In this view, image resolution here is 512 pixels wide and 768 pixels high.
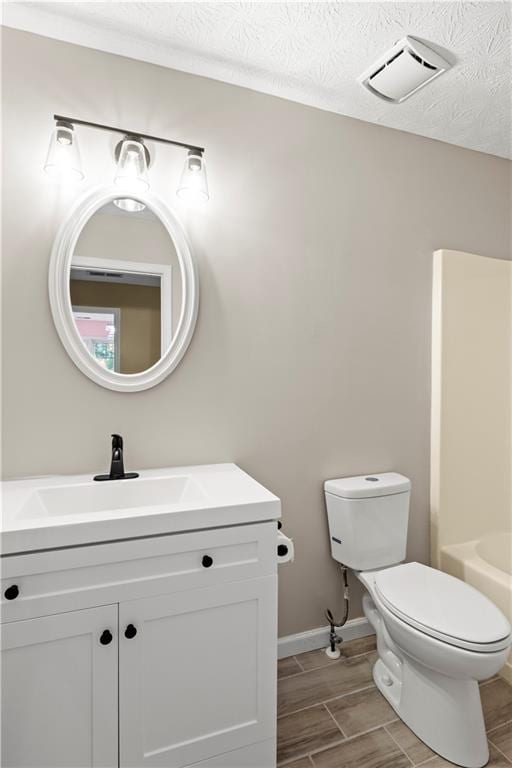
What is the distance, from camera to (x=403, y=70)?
67.4 inches

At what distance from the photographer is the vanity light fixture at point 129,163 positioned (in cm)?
147

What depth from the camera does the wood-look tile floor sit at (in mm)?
1459

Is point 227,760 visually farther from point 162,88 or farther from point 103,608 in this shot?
point 162,88

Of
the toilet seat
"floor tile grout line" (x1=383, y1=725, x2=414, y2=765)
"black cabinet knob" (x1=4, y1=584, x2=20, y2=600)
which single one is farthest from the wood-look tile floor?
"black cabinet knob" (x1=4, y1=584, x2=20, y2=600)

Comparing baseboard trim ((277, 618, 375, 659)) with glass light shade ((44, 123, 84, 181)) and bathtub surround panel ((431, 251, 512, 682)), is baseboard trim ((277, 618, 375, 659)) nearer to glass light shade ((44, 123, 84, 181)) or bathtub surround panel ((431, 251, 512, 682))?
bathtub surround panel ((431, 251, 512, 682))

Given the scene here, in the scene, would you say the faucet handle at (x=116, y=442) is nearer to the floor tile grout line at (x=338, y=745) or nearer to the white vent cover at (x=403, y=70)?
the floor tile grout line at (x=338, y=745)

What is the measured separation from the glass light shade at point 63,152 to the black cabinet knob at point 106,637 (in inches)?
56.3

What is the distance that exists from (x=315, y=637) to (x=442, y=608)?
70cm

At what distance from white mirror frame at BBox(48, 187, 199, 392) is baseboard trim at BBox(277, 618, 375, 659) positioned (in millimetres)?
1284

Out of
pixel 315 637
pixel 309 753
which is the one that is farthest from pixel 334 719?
pixel 315 637

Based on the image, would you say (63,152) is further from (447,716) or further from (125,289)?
(447,716)

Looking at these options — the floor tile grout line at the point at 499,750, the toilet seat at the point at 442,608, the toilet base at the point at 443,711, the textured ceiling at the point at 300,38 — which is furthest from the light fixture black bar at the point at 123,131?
the floor tile grout line at the point at 499,750

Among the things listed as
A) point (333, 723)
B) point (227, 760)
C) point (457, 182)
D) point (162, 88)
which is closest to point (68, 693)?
point (227, 760)

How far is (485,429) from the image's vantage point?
2.34 metres
